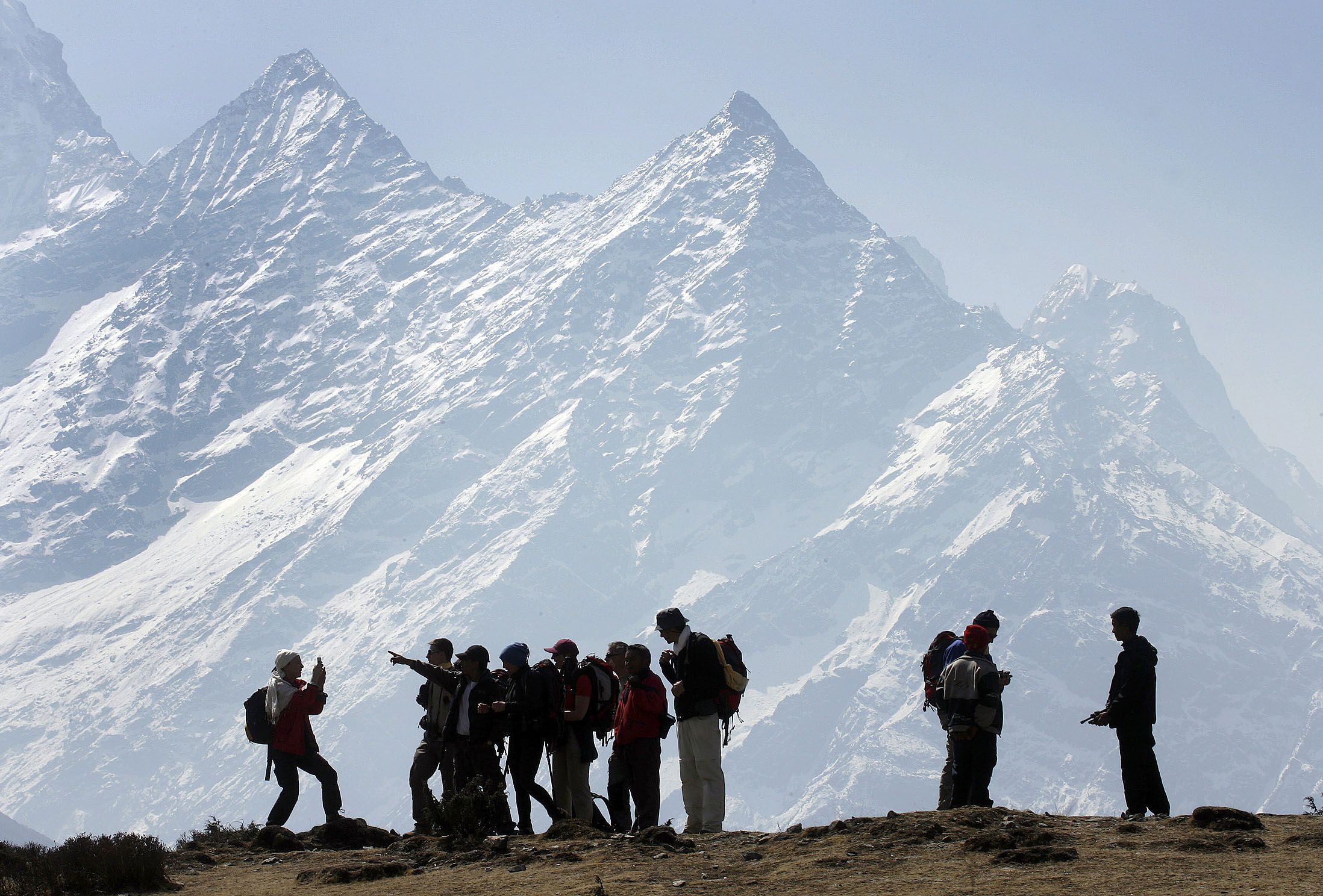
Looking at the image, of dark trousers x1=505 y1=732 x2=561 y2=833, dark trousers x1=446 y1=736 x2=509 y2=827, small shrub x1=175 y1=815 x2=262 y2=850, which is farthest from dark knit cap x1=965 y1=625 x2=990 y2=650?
small shrub x1=175 y1=815 x2=262 y2=850

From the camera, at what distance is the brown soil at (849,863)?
851cm

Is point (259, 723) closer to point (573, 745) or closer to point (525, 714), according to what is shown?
point (525, 714)

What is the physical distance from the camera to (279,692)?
12961 mm

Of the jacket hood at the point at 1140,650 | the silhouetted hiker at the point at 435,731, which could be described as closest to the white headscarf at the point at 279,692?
the silhouetted hiker at the point at 435,731

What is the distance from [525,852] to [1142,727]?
5737 mm

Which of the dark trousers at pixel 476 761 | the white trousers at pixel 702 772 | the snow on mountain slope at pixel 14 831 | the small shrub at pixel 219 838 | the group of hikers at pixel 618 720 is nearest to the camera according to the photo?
the group of hikers at pixel 618 720

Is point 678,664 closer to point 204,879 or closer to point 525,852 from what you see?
point 525,852

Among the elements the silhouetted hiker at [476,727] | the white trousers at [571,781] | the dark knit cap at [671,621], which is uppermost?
the dark knit cap at [671,621]

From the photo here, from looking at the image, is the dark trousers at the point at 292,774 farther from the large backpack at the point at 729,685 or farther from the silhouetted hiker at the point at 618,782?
the large backpack at the point at 729,685

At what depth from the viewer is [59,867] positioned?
999 centimetres

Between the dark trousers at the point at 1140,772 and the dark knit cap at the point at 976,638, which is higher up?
the dark knit cap at the point at 976,638

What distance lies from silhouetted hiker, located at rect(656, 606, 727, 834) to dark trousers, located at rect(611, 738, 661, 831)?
14.0 inches

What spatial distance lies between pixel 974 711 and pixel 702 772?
103 inches

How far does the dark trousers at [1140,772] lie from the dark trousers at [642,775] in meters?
4.37
